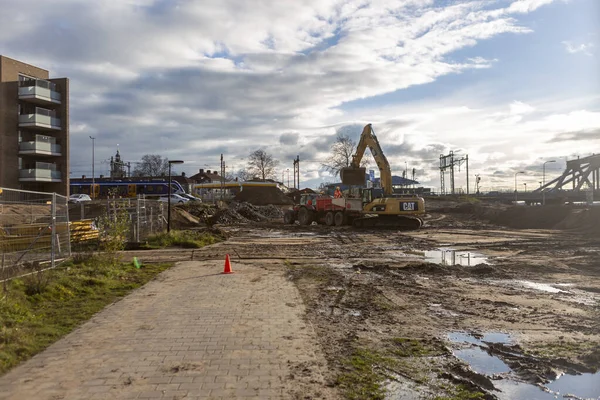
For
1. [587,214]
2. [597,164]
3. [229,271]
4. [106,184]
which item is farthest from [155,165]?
[229,271]

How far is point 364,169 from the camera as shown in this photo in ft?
109

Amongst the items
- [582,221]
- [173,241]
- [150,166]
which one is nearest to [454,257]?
[173,241]

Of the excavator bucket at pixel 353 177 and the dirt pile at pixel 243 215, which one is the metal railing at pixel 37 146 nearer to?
the dirt pile at pixel 243 215

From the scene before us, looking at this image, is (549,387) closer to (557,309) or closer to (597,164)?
(557,309)

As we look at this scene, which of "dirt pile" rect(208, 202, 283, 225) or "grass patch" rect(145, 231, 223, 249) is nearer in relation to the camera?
"grass patch" rect(145, 231, 223, 249)

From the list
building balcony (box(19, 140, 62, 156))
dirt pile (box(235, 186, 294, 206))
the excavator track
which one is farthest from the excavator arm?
dirt pile (box(235, 186, 294, 206))

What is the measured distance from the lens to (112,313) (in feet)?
26.0

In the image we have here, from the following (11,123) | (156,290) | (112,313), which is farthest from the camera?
(11,123)

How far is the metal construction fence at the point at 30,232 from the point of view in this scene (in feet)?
29.8

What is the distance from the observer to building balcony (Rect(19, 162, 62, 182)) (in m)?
44.6

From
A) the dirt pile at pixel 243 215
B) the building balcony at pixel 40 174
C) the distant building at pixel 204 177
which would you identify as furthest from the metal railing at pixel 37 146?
the distant building at pixel 204 177

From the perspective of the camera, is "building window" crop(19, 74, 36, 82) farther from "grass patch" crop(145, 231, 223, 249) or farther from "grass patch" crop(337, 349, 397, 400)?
"grass patch" crop(337, 349, 397, 400)

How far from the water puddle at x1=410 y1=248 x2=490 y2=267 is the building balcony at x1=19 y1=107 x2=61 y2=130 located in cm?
4064

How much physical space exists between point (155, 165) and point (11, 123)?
78.4 m
